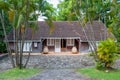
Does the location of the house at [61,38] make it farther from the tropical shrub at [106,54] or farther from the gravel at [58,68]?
A: the tropical shrub at [106,54]

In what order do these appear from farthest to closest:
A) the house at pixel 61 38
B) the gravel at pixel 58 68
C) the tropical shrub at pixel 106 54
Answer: the house at pixel 61 38, the tropical shrub at pixel 106 54, the gravel at pixel 58 68

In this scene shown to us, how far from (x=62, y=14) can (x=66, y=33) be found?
507 inches

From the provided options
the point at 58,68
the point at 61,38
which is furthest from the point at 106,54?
the point at 61,38

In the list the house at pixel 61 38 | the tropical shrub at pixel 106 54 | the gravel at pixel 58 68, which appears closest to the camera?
the gravel at pixel 58 68

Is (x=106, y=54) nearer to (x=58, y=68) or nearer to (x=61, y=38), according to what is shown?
(x=58, y=68)

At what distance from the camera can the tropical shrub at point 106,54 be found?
17516mm

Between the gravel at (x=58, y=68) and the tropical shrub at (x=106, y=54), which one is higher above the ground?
the tropical shrub at (x=106, y=54)

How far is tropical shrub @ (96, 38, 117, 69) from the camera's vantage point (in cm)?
1752

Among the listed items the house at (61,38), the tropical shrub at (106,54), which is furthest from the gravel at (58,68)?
the house at (61,38)

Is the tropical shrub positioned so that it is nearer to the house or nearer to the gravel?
the gravel

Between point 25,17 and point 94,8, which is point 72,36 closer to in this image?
point 94,8

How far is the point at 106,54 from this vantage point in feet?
57.5

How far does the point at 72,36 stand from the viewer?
39219 mm

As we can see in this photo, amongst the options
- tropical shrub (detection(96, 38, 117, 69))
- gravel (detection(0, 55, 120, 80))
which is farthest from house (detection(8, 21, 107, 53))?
tropical shrub (detection(96, 38, 117, 69))
